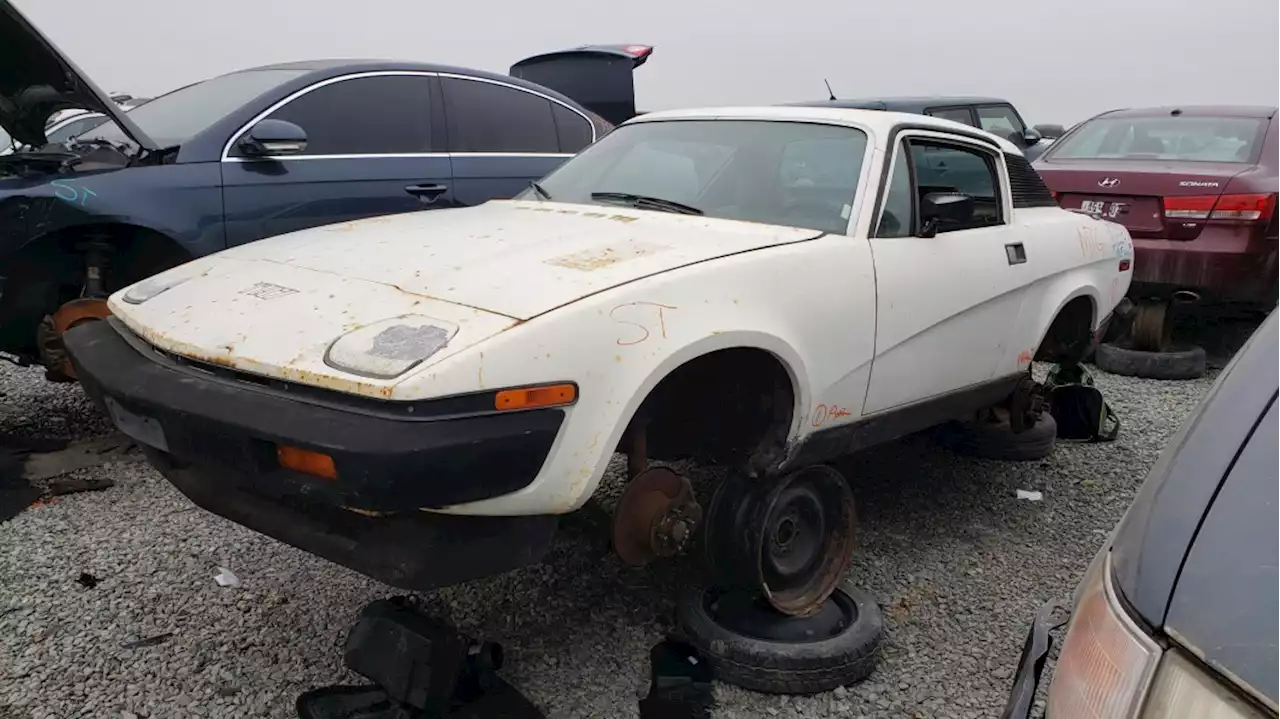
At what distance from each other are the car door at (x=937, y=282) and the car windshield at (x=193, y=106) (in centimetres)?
295

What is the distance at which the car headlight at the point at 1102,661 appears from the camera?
1.20 metres

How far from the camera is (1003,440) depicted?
4.44m

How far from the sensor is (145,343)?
250cm

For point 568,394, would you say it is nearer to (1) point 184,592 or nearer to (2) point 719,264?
(2) point 719,264

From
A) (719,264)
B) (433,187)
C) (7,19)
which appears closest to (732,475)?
(719,264)

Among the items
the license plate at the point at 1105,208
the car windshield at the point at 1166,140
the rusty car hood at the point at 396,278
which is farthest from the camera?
the car windshield at the point at 1166,140

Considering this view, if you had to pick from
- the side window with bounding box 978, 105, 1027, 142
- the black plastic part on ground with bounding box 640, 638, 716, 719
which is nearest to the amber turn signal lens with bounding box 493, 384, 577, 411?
the black plastic part on ground with bounding box 640, 638, 716, 719

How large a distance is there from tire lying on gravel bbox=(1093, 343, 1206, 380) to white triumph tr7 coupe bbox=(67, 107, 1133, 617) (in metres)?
2.50

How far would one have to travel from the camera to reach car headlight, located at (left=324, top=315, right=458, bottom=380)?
6.59 feet

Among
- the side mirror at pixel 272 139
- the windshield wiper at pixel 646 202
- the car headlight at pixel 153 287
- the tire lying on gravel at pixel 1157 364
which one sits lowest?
the tire lying on gravel at pixel 1157 364

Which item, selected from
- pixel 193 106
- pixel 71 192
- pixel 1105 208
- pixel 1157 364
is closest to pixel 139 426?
pixel 71 192

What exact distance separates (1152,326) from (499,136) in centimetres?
413

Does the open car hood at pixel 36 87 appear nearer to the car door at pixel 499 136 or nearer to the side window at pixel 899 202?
the car door at pixel 499 136

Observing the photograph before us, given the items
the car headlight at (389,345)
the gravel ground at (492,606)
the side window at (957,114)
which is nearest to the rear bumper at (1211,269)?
the gravel ground at (492,606)
